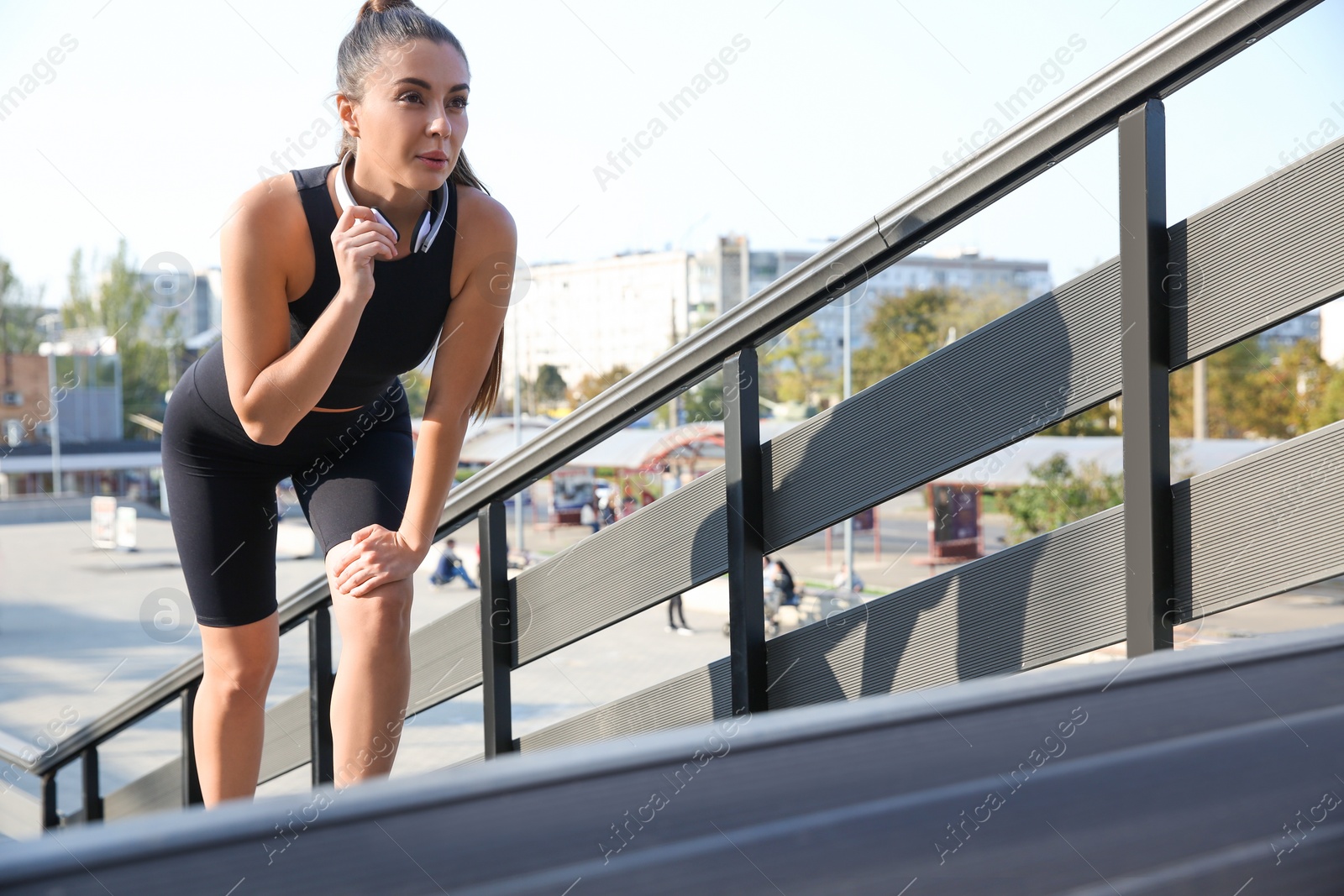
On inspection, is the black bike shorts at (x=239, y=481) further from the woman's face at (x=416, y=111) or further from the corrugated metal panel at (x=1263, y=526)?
the corrugated metal panel at (x=1263, y=526)

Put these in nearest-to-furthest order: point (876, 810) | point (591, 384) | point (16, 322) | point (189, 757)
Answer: point (876, 810) → point (189, 757) → point (591, 384) → point (16, 322)

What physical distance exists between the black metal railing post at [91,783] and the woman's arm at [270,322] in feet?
8.16

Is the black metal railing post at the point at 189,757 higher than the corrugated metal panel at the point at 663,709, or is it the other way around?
the corrugated metal panel at the point at 663,709

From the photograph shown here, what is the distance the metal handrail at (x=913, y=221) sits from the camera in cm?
112

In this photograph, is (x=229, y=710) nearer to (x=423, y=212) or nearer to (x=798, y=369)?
(x=423, y=212)

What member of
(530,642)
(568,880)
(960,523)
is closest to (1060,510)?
(960,523)

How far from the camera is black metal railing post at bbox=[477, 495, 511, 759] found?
2090 millimetres

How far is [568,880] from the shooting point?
0.55m

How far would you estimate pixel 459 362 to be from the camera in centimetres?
150

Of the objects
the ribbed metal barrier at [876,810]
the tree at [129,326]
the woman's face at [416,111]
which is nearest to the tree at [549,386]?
the tree at [129,326]

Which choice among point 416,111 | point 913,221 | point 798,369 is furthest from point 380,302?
point 798,369

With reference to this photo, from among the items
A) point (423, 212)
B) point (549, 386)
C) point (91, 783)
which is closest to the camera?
point (423, 212)

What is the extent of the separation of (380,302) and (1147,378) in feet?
3.32

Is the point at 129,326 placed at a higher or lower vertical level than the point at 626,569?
higher
